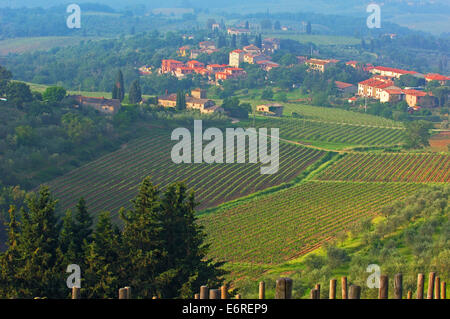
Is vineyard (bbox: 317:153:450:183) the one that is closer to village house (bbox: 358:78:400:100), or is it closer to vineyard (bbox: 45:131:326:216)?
vineyard (bbox: 45:131:326:216)

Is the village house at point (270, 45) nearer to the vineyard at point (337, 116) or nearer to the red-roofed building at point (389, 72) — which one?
the red-roofed building at point (389, 72)

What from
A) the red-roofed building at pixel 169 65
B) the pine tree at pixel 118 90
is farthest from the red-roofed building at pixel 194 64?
the pine tree at pixel 118 90

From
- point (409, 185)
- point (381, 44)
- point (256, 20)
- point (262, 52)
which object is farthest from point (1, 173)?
point (256, 20)

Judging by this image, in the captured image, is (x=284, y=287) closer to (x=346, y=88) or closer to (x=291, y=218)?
(x=291, y=218)

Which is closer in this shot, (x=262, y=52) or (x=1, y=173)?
(x=1, y=173)

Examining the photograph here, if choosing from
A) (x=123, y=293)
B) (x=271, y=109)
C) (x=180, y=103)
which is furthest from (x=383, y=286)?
(x=271, y=109)

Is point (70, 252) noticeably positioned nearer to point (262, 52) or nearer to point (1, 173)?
point (1, 173)
